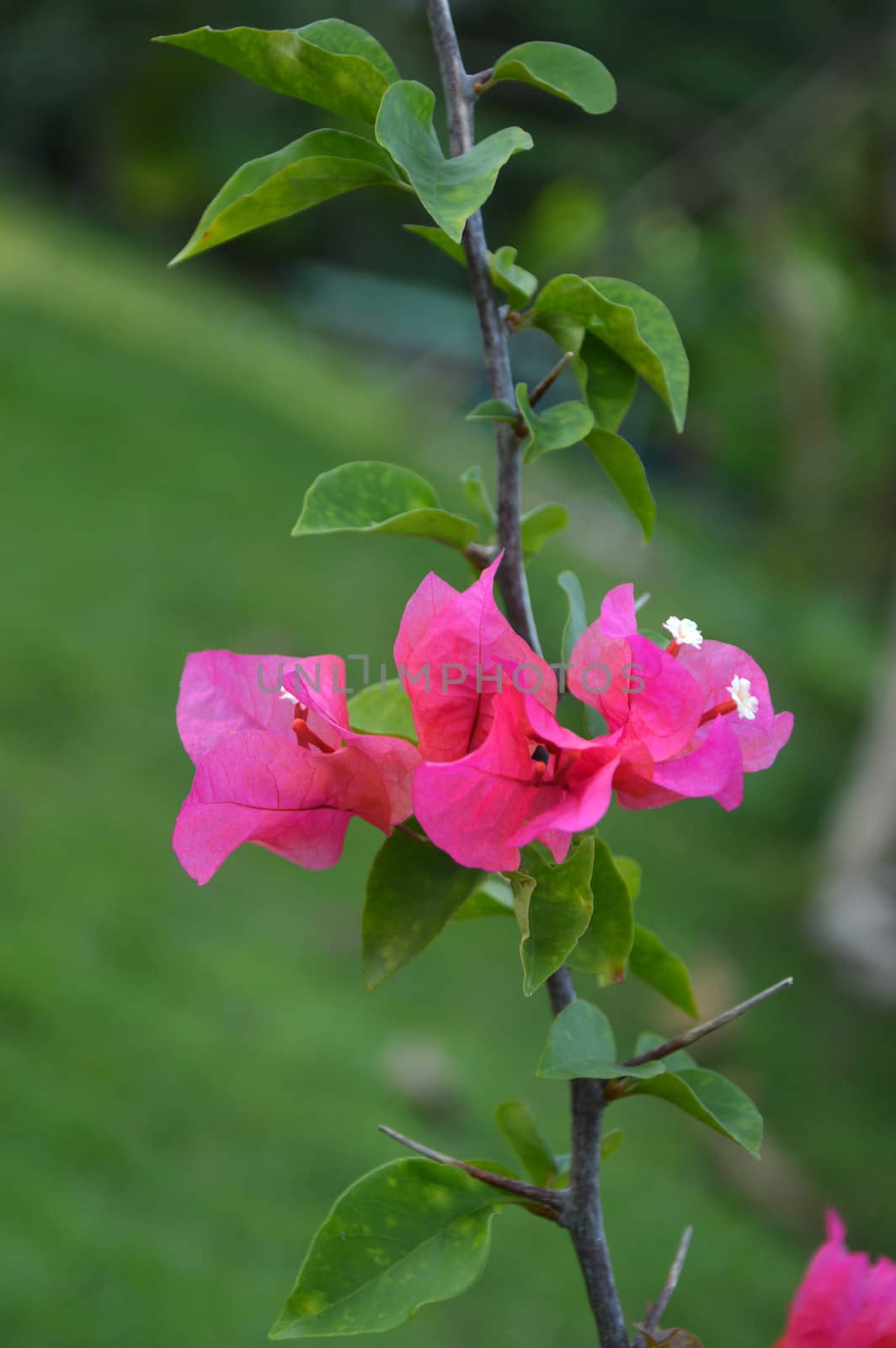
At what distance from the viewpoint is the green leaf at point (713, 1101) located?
0.37m

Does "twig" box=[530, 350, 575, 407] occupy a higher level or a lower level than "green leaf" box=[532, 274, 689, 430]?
lower

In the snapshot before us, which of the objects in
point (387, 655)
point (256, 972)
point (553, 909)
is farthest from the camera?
point (387, 655)

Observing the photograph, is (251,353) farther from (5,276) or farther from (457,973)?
(457,973)

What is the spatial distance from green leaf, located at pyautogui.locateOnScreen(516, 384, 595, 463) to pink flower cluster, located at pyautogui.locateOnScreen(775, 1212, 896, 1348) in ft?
0.88

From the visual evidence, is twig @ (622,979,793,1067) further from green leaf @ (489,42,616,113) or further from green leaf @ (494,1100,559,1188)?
green leaf @ (489,42,616,113)

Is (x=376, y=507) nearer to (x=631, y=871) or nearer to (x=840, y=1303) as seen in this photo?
(x=631, y=871)

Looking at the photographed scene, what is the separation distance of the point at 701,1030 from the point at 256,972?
1739mm

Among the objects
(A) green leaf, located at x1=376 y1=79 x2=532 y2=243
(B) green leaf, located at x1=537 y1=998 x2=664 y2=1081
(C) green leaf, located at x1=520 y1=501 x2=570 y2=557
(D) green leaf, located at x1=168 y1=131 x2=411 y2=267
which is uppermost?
(A) green leaf, located at x1=376 y1=79 x2=532 y2=243

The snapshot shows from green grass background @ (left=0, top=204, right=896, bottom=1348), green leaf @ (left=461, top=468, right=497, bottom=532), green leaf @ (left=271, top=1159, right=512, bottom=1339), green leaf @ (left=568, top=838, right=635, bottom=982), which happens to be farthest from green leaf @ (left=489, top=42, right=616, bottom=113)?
green grass background @ (left=0, top=204, right=896, bottom=1348)

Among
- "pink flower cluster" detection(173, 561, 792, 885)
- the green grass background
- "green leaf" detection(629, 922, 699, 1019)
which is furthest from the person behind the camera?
the green grass background

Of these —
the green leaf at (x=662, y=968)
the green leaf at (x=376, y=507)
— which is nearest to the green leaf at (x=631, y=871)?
the green leaf at (x=662, y=968)

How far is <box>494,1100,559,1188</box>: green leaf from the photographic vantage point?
18.2 inches

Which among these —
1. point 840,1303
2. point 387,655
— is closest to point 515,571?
point 840,1303

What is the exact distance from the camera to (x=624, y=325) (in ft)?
1.32
